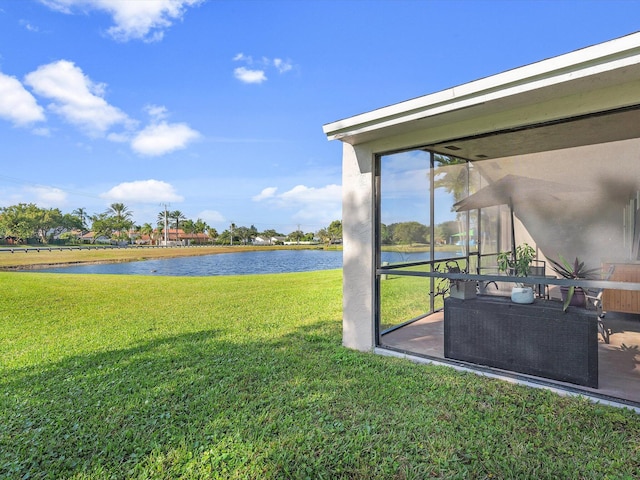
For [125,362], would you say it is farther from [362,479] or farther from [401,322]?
[401,322]

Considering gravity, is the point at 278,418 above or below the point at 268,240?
below

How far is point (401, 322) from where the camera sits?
186 inches

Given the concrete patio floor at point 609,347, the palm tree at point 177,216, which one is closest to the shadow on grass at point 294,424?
the concrete patio floor at point 609,347

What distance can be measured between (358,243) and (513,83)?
2.09 meters

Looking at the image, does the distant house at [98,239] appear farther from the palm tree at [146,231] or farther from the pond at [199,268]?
the pond at [199,268]

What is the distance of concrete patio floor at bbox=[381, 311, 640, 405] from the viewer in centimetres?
285

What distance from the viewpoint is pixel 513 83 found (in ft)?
8.55

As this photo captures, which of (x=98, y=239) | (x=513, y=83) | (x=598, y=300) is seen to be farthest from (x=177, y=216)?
(x=513, y=83)

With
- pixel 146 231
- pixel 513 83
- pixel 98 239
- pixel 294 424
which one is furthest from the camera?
pixel 146 231

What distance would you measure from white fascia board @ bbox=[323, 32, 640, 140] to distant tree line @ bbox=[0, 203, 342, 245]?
48.8m

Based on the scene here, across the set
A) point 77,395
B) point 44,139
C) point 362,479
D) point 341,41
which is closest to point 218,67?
point 341,41

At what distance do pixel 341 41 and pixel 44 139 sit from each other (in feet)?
152

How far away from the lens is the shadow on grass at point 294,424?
2035 millimetres

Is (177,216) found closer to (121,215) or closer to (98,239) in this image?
(121,215)
